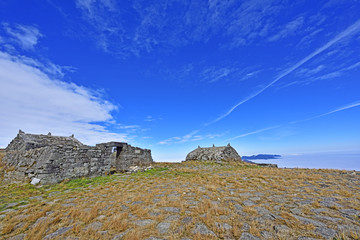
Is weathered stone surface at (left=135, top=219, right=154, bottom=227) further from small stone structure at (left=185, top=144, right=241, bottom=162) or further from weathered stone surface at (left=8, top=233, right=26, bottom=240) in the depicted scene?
small stone structure at (left=185, top=144, right=241, bottom=162)

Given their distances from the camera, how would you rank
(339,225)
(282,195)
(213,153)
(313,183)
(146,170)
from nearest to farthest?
(339,225) → (282,195) → (313,183) → (146,170) → (213,153)

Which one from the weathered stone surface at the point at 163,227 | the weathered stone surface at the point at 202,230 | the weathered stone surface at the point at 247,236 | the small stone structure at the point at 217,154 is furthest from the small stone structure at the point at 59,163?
the small stone structure at the point at 217,154

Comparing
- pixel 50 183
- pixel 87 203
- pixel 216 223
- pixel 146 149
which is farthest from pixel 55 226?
pixel 146 149

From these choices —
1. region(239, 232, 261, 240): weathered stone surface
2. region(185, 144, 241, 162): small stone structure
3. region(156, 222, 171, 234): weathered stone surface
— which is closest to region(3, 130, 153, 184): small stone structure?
region(156, 222, 171, 234): weathered stone surface

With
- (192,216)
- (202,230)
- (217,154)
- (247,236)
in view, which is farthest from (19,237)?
(217,154)

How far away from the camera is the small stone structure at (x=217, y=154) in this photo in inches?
923

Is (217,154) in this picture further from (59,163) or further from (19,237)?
(19,237)

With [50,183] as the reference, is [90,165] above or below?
above

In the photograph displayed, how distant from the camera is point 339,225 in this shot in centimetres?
405

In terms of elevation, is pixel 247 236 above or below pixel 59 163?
below

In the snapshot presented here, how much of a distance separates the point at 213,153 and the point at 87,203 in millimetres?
20668

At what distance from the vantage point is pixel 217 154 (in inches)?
933

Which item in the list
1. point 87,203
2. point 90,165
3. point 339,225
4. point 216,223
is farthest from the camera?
point 90,165

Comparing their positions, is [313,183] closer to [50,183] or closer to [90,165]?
[90,165]
